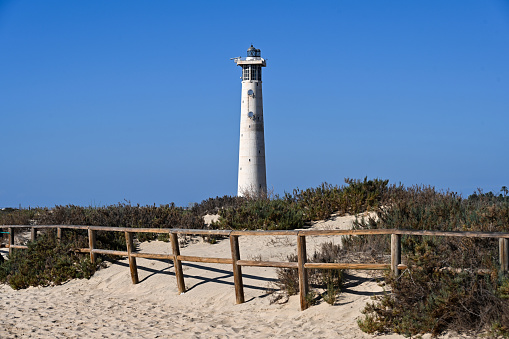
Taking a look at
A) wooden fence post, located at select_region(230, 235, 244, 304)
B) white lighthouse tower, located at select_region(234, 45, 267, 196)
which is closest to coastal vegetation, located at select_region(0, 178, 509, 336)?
wooden fence post, located at select_region(230, 235, 244, 304)

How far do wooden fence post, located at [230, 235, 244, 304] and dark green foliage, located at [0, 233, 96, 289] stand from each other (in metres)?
4.67

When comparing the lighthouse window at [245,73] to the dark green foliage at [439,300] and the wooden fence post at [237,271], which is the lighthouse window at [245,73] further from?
the dark green foliage at [439,300]

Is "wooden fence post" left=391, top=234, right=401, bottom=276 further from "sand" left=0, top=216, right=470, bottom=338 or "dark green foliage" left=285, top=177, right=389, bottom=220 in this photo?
"dark green foliage" left=285, top=177, right=389, bottom=220

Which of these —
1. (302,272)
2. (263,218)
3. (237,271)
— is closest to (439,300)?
(302,272)

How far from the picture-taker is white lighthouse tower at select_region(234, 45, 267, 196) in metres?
36.6

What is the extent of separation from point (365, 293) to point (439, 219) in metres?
3.58

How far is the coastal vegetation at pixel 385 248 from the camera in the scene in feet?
23.7

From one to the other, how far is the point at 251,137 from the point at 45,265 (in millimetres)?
24000

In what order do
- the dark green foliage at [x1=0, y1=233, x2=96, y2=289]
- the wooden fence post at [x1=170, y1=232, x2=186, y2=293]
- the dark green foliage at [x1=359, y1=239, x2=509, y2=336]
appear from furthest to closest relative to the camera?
the dark green foliage at [x1=0, y1=233, x2=96, y2=289]
the wooden fence post at [x1=170, y1=232, x2=186, y2=293]
the dark green foliage at [x1=359, y1=239, x2=509, y2=336]

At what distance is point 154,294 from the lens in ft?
37.6

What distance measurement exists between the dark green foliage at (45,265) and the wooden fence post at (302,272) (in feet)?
20.0

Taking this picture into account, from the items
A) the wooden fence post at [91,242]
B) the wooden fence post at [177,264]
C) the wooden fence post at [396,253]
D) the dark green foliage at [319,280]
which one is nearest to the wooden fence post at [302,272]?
the dark green foliage at [319,280]

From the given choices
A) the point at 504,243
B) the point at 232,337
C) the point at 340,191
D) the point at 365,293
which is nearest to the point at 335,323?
the point at 365,293

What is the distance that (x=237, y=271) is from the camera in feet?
32.4
